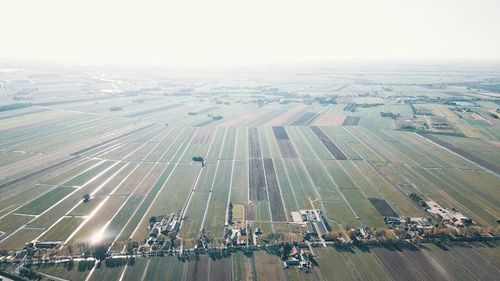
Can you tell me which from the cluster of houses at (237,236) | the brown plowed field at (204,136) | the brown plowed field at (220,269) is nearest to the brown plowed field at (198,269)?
the brown plowed field at (220,269)

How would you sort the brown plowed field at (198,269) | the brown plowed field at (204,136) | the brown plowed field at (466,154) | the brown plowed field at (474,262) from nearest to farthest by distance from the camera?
the brown plowed field at (198,269) → the brown plowed field at (474,262) → the brown plowed field at (466,154) → the brown plowed field at (204,136)

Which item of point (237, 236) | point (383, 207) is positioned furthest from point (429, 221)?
point (237, 236)

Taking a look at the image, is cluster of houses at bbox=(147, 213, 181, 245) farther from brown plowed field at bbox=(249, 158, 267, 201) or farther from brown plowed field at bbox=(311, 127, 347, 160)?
brown plowed field at bbox=(311, 127, 347, 160)

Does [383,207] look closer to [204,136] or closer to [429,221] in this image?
[429,221]

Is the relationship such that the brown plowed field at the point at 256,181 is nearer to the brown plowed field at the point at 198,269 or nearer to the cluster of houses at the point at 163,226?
the cluster of houses at the point at 163,226

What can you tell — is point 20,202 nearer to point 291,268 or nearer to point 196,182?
point 196,182

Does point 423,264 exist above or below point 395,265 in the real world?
below

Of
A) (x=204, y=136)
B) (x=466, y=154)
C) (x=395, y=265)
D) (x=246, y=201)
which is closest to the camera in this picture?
(x=395, y=265)

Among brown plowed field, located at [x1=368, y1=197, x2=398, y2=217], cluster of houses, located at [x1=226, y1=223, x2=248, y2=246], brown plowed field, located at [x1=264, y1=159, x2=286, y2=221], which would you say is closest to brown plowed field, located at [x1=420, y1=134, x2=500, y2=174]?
brown plowed field, located at [x1=368, y1=197, x2=398, y2=217]
